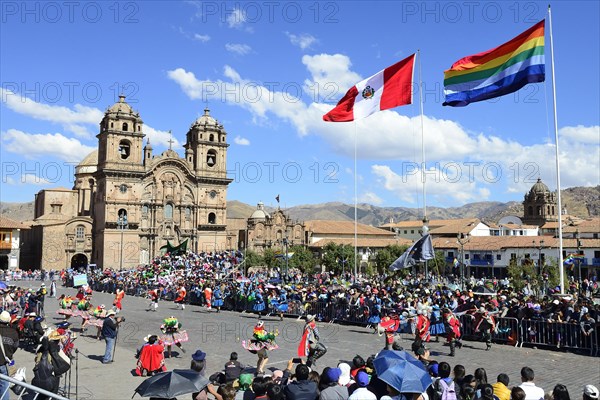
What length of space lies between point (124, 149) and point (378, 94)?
183 feet

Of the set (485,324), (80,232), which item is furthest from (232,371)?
(80,232)

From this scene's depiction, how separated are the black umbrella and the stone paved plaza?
3.54 m

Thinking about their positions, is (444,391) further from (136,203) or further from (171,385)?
(136,203)

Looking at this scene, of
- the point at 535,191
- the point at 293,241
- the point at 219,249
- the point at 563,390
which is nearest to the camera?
the point at 563,390

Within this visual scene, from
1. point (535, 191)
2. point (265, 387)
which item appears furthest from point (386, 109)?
point (535, 191)

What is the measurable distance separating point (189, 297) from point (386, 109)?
753 inches

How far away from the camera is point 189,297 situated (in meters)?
32.9

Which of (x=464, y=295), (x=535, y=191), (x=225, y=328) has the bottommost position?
(x=225, y=328)

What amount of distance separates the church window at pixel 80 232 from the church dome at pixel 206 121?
21.2m

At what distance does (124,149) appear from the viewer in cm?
6931

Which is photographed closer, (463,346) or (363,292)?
(463,346)

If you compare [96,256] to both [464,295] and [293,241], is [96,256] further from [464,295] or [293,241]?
[464,295]

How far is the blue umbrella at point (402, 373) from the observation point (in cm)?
732

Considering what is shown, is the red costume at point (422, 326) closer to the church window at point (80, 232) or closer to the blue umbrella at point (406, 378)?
the blue umbrella at point (406, 378)
